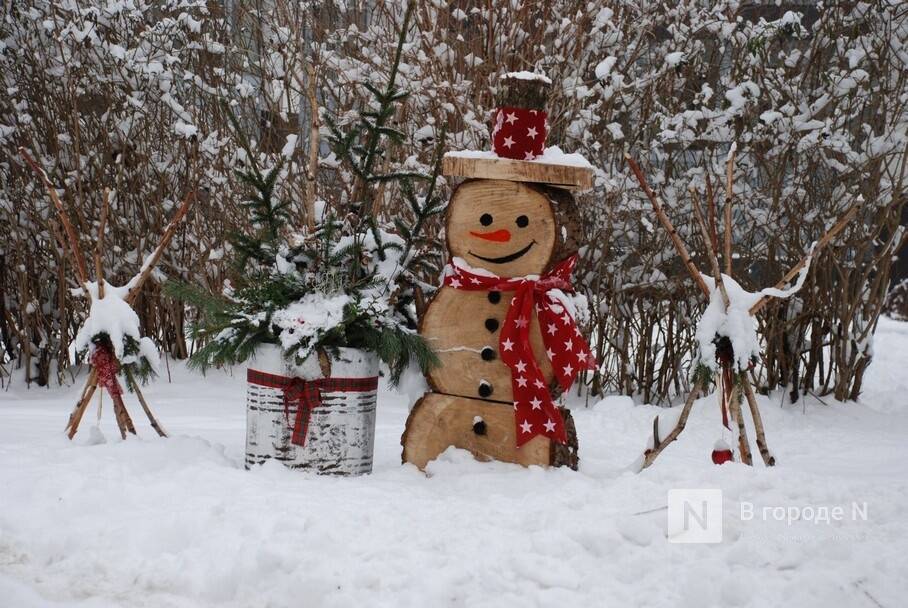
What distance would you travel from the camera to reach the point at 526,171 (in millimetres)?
3230

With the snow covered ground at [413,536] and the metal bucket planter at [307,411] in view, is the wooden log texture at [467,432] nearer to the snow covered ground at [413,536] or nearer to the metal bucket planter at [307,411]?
the snow covered ground at [413,536]

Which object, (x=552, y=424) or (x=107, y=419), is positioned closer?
(x=552, y=424)

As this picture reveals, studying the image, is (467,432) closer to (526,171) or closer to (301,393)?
(301,393)

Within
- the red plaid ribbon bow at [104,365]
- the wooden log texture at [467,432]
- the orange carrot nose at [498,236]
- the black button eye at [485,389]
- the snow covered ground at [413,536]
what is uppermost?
the orange carrot nose at [498,236]

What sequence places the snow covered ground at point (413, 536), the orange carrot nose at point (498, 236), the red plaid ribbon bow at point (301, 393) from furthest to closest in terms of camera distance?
the orange carrot nose at point (498, 236), the red plaid ribbon bow at point (301, 393), the snow covered ground at point (413, 536)

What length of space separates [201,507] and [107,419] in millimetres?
2282

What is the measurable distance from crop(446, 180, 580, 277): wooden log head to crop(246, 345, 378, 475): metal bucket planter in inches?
23.0

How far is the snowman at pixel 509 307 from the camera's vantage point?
3250 millimetres

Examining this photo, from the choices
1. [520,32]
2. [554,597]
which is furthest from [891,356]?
[554,597]

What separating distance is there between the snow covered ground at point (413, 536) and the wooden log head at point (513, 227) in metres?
0.76

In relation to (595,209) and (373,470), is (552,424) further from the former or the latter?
(595,209)

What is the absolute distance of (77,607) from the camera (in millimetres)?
2250

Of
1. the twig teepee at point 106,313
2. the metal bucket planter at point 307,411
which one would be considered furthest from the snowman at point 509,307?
the twig teepee at point 106,313

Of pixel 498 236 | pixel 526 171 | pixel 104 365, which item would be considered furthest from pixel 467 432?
pixel 104 365
